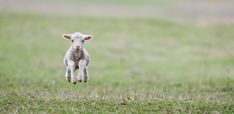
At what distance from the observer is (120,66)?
3098 cm

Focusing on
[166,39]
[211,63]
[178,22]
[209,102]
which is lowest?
[209,102]

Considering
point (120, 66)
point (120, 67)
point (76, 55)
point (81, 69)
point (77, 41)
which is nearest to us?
point (77, 41)

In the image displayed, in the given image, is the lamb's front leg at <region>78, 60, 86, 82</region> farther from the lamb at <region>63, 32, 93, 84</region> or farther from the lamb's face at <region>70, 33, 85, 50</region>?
the lamb's face at <region>70, 33, 85, 50</region>

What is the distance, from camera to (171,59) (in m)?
34.8

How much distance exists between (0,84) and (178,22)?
28636mm

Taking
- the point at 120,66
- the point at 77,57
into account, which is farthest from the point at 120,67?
the point at 77,57

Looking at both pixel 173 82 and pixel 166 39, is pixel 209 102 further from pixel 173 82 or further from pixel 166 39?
pixel 166 39

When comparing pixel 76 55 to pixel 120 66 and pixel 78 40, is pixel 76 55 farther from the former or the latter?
pixel 120 66

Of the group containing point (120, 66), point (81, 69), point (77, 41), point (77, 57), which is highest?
point (120, 66)

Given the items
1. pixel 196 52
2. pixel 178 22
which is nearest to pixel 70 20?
pixel 178 22

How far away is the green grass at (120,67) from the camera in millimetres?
14703

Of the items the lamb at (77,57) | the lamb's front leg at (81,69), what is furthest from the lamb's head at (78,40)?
the lamb's front leg at (81,69)

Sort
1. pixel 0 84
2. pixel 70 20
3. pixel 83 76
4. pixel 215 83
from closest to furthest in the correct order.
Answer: pixel 83 76
pixel 0 84
pixel 215 83
pixel 70 20

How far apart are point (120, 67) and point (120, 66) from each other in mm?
332
